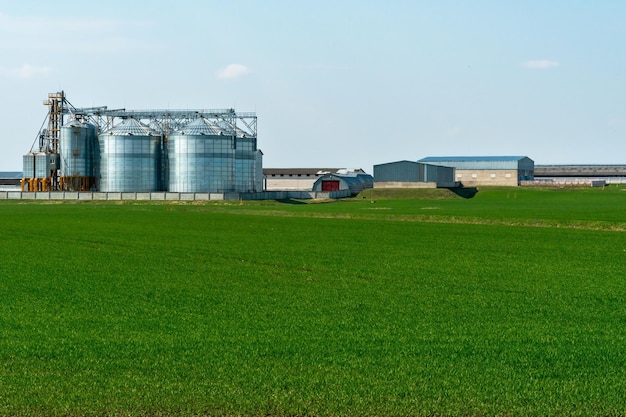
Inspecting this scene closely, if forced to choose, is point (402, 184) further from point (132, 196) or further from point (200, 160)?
point (132, 196)

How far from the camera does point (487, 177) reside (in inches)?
5876

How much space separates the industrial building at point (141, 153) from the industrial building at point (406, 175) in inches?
833

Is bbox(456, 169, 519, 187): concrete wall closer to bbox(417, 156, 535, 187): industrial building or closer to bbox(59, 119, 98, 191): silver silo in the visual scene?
bbox(417, 156, 535, 187): industrial building

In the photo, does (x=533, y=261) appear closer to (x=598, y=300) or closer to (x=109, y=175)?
(x=598, y=300)

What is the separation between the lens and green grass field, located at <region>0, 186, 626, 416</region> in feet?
36.0

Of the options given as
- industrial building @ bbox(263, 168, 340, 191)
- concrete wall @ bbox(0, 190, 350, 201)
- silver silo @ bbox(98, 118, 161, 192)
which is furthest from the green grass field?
industrial building @ bbox(263, 168, 340, 191)

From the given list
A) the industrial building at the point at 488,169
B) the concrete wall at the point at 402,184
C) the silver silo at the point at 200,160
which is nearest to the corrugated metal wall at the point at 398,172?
the concrete wall at the point at 402,184

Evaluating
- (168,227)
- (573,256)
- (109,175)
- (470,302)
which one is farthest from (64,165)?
(470,302)

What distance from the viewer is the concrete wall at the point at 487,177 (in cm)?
14750

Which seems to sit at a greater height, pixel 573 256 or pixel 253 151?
pixel 253 151

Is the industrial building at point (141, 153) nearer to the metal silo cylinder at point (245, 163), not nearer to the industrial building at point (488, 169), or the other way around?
the metal silo cylinder at point (245, 163)

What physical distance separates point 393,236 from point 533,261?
1224 cm

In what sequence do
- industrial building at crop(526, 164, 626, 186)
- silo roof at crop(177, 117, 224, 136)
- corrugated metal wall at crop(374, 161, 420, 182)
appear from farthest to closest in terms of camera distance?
industrial building at crop(526, 164, 626, 186) < corrugated metal wall at crop(374, 161, 420, 182) < silo roof at crop(177, 117, 224, 136)

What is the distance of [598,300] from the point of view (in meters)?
18.6
